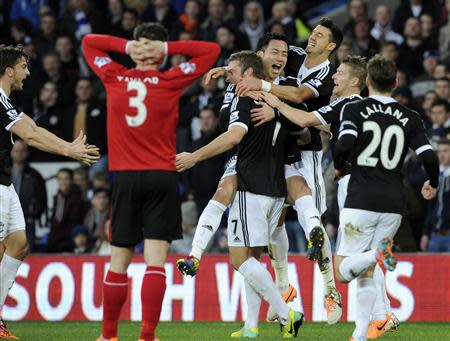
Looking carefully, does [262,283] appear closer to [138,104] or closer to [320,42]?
[138,104]

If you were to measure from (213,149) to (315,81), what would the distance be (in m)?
1.93

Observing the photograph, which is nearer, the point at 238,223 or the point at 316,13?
Result: the point at 238,223

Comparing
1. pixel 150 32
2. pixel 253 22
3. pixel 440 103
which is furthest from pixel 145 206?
pixel 253 22

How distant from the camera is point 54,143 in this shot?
9.53 meters

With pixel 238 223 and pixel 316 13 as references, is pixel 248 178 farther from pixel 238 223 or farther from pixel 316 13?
pixel 316 13

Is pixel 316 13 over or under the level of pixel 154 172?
over

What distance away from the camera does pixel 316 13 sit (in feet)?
63.3

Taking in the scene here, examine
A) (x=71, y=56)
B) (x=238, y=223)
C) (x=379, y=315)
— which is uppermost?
(x=71, y=56)

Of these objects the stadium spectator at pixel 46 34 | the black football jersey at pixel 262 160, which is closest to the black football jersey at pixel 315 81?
the black football jersey at pixel 262 160

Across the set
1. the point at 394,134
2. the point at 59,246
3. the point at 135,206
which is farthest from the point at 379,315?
the point at 59,246

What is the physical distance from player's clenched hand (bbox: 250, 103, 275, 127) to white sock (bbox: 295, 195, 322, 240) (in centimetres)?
96

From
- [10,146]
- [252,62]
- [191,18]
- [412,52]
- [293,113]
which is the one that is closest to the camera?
[293,113]

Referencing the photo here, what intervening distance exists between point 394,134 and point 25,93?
10.5 m

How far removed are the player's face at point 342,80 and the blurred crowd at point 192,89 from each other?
149 inches
